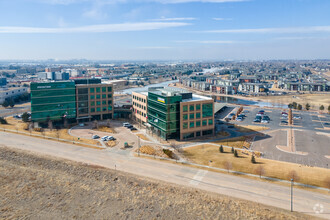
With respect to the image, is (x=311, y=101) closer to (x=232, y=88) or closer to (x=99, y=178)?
(x=232, y=88)

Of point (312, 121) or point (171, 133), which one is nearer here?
point (171, 133)

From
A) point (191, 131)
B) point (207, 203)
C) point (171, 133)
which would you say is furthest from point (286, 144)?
point (207, 203)

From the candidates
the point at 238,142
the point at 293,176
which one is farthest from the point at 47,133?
the point at 293,176

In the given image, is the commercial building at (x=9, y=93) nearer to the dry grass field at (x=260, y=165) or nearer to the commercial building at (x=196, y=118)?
the commercial building at (x=196, y=118)

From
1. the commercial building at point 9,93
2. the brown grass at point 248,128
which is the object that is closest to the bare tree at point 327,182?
the brown grass at point 248,128

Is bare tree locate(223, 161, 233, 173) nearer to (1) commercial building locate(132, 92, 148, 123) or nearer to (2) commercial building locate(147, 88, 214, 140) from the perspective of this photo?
(2) commercial building locate(147, 88, 214, 140)
